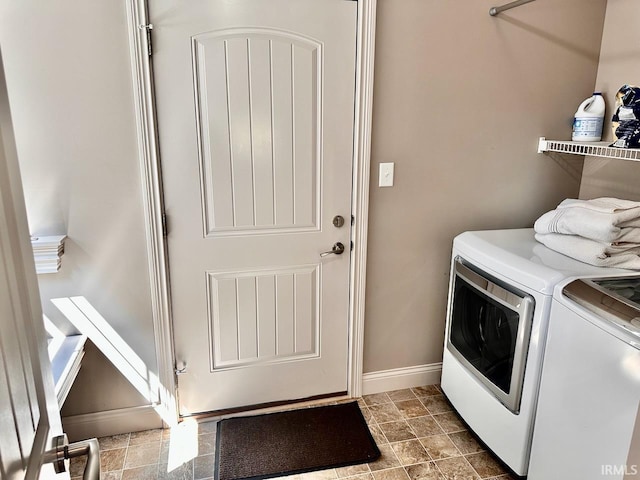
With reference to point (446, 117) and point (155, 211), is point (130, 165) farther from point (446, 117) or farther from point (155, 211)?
point (446, 117)

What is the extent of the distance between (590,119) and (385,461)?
1.90m

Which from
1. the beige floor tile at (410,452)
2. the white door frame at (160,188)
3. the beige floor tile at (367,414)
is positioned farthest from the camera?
the beige floor tile at (367,414)

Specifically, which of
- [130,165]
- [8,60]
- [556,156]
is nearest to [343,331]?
[130,165]

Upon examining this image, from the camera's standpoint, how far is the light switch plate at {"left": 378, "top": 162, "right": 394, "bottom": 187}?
2184 millimetres

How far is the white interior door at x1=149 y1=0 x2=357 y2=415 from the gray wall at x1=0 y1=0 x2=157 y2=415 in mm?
157

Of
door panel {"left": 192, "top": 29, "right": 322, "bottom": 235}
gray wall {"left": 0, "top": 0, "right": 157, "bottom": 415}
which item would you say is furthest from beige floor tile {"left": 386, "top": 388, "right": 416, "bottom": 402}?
gray wall {"left": 0, "top": 0, "right": 157, "bottom": 415}

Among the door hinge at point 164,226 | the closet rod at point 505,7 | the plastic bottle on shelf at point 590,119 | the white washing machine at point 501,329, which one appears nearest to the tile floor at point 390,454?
the white washing machine at point 501,329

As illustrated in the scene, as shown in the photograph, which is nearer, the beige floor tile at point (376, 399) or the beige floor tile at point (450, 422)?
the beige floor tile at point (450, 422)

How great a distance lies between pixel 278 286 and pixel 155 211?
26.2 inches

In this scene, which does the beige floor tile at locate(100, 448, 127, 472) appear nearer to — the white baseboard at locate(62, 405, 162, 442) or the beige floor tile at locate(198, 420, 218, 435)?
the white baseboard at locate(62, 405, 162, 442)

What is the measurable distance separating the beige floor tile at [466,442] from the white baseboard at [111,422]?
1.42 metres

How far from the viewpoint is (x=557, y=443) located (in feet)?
5.27

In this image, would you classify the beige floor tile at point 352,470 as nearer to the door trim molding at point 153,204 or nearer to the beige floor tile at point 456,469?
the beige floor tile at point 456,469

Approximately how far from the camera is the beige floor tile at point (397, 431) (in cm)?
217
